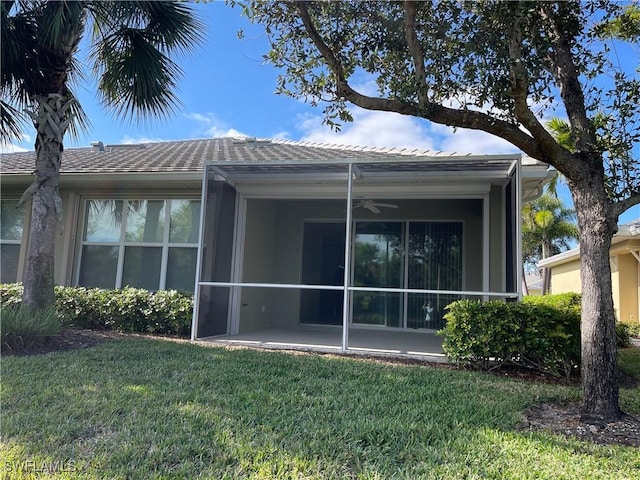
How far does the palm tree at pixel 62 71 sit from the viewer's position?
6.25m

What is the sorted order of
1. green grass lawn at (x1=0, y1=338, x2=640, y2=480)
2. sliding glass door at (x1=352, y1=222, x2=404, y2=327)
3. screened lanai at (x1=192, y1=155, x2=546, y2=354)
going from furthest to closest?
sliding glass door at (x1=352, y1=222, x2=404, y2=327), screened lanai at (x1=192, y1=155, x2=546, y2=354), green grass lawn at (x1=0, y1=338, x2=640, y2=480)

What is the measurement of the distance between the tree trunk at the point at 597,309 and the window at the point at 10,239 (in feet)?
33.5

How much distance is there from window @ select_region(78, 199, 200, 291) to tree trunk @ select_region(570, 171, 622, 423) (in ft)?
21.5

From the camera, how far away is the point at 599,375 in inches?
146

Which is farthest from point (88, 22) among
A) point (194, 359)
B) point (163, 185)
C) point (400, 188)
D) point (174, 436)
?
point (174, 436)

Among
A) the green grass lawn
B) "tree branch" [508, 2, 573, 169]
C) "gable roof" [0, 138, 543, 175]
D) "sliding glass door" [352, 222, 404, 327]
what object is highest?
"gable roof" [0, 138, 543, 175]

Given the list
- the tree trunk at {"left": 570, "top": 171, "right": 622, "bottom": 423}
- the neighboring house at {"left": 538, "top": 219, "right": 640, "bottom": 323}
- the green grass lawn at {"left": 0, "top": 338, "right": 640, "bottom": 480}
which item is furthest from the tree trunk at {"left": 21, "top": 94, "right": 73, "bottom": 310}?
the neighboring house at {"left": 538, "top": 219, "right": 640, "bottom": 323}

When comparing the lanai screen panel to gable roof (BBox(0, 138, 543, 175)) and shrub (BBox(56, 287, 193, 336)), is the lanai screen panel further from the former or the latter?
gable roof (BBox(0, 138, 543, 175))

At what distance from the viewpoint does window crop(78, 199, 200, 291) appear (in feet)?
28.1

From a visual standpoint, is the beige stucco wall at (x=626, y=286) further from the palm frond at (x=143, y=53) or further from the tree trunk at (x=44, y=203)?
the tree trunk at (x=44, y=203)

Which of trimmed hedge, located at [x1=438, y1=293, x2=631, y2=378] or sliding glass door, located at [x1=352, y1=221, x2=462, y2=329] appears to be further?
sliding glass door, located at [x1=352, y1=221, x2=462, y2=329]

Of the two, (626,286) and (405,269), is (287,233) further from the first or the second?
(626,286)

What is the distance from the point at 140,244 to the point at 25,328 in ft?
10.6

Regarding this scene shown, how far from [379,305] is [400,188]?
2.78 metres
